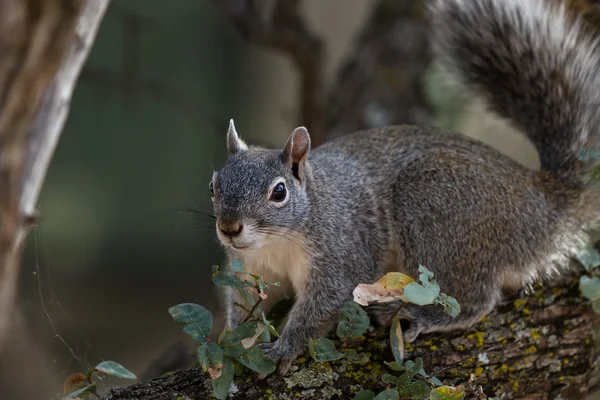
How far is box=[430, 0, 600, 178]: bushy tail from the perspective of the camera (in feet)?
8.56

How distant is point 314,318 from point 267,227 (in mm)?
325

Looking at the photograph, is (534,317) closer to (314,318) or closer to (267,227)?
(314,318)

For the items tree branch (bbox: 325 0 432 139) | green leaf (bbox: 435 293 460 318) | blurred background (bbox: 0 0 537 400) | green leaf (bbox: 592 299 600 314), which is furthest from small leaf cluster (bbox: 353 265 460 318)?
blurred background (bbox: 0 0 537 400)

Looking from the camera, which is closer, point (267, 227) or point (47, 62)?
point (47, 62)

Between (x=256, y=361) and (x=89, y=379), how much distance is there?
0.46m

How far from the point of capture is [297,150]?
2287 mm

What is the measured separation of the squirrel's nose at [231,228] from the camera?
2014 mm

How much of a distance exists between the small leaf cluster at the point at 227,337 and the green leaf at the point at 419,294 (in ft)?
1.04

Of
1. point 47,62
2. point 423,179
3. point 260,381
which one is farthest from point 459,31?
point 47,62

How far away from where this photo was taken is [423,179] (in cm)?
245

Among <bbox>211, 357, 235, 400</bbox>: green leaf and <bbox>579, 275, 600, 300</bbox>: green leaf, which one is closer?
<bbox>211, 357, 235, 400</bbox>: green leaf

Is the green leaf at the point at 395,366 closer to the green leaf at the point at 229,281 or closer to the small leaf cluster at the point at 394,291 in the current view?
the small leaf cluster at the point at 394,291

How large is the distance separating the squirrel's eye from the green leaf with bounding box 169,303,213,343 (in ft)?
1.56

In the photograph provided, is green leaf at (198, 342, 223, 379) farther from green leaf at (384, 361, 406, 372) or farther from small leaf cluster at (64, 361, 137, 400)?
green leaf at (384, 361, 406, 372)
